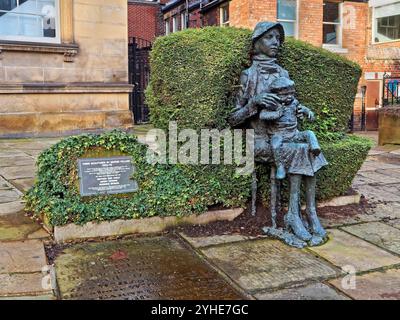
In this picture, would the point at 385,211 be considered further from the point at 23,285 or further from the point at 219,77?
the point at 23,285

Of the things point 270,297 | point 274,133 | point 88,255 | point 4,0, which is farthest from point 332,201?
point 4,0

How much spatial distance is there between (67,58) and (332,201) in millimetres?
7413

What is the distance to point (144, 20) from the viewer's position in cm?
2500

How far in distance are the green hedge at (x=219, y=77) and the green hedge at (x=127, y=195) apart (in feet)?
1.67

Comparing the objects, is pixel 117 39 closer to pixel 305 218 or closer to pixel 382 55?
pixel 305 218

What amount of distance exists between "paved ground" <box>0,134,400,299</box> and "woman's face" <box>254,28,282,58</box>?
1.72 m

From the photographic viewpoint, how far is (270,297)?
2.85 m

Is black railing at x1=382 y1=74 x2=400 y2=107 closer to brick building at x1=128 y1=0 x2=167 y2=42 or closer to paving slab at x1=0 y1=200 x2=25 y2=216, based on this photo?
brick building at x1=128 y1=0 x2=167 y2=42

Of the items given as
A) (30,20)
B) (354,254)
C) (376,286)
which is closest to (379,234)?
(354,254)

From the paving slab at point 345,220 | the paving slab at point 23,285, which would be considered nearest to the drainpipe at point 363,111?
the paving slab at point 345,220

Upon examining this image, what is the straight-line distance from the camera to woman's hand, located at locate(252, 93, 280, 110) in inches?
155

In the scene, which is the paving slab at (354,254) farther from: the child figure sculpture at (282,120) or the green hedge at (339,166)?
the green hedge at (339,166)

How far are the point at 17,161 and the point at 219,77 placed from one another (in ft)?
13.4

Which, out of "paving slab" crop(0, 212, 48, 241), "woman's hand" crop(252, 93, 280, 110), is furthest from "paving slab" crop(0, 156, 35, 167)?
"woman's hand" crop(252, 93, 280, 110)
